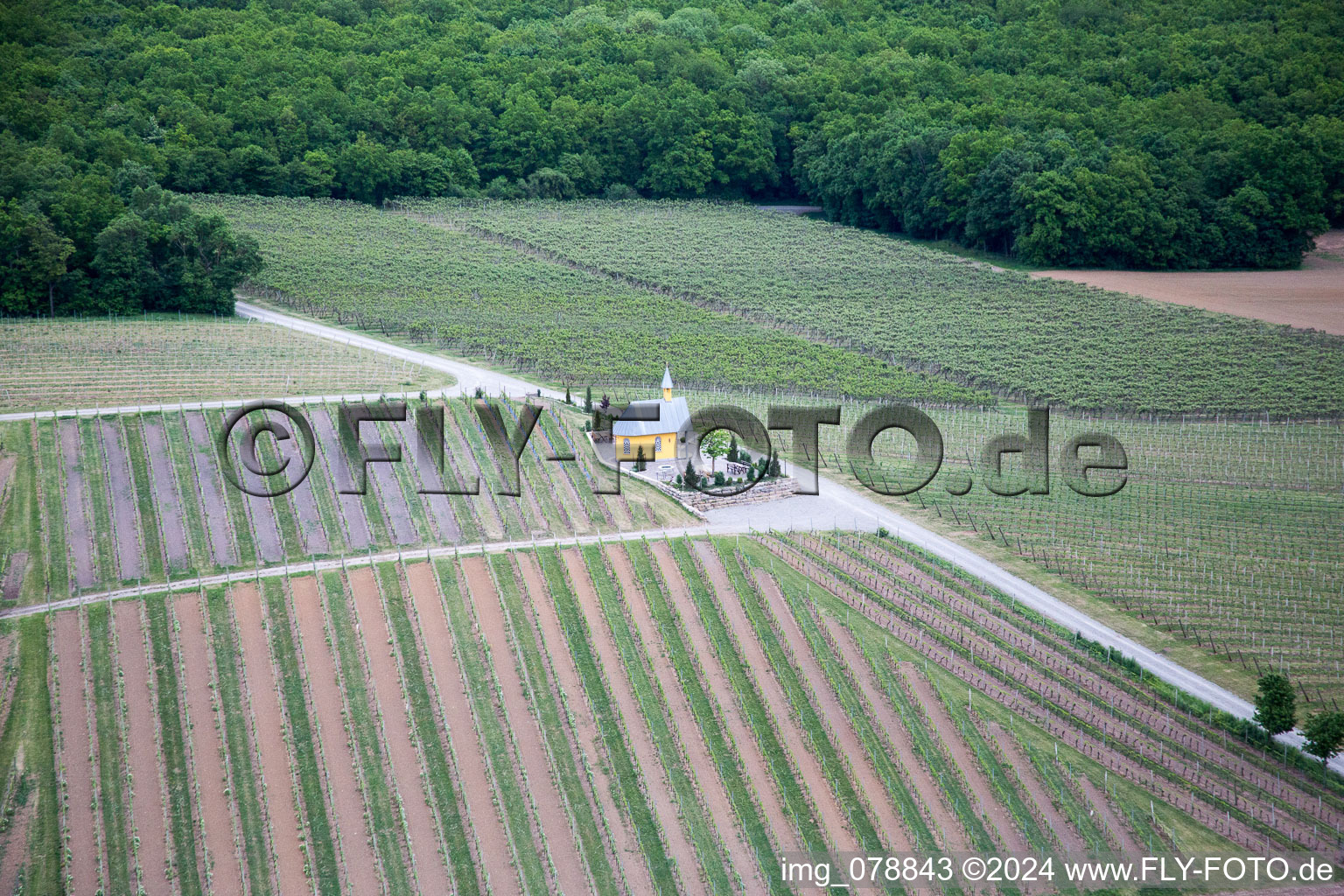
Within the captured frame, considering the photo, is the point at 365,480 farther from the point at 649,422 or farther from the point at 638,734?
the point at 638,734

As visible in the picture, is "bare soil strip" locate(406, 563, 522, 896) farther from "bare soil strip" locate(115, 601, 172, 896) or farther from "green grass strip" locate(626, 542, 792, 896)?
"bare soil strip" locate(115, 601, 172, 896)

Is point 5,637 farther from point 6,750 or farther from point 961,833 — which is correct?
point 961,833

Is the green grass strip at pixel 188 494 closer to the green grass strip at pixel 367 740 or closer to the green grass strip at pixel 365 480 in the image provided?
the green grass strip at pixel 367 740

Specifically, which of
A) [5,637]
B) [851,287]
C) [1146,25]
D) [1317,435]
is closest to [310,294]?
[851,287]

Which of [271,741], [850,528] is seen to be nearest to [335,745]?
[271,741]

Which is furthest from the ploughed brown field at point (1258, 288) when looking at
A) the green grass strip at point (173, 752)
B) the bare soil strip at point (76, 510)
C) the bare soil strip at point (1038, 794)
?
the green grass strip at point (173, 752)
